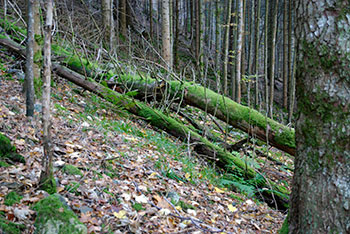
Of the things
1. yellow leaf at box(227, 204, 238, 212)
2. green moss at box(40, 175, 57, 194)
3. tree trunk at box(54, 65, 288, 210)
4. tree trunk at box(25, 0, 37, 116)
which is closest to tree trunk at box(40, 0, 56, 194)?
green moss at box(40, 175, 57, 194)

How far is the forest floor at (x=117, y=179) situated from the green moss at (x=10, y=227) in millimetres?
48

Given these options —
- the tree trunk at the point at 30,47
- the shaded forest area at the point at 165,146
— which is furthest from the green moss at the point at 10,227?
the tree trunk at the point at 30,47

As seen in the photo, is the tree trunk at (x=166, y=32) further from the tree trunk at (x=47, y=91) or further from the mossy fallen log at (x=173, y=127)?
the tree trunk at (x=47, y=91)

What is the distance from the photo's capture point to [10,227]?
2014mm

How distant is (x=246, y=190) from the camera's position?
4.76m

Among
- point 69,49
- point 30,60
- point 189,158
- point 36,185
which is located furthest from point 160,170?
point 69,49

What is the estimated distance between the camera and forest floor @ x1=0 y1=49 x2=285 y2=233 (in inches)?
103

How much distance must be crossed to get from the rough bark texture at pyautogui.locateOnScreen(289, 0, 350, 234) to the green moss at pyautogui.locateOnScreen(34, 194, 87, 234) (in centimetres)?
177

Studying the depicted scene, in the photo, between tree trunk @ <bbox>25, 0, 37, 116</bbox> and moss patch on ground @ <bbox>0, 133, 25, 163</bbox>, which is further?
tree trunk @ <bbox>25, 0, 37, 116</bbox>

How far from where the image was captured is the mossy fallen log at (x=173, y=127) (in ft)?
17.4

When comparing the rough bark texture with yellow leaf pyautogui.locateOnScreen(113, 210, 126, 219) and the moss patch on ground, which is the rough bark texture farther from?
the moss patch on ground

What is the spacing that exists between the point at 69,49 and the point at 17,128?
5201 millimetres

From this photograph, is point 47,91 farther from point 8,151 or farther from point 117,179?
point 117,179

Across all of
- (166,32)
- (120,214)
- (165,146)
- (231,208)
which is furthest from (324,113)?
(166,32)
